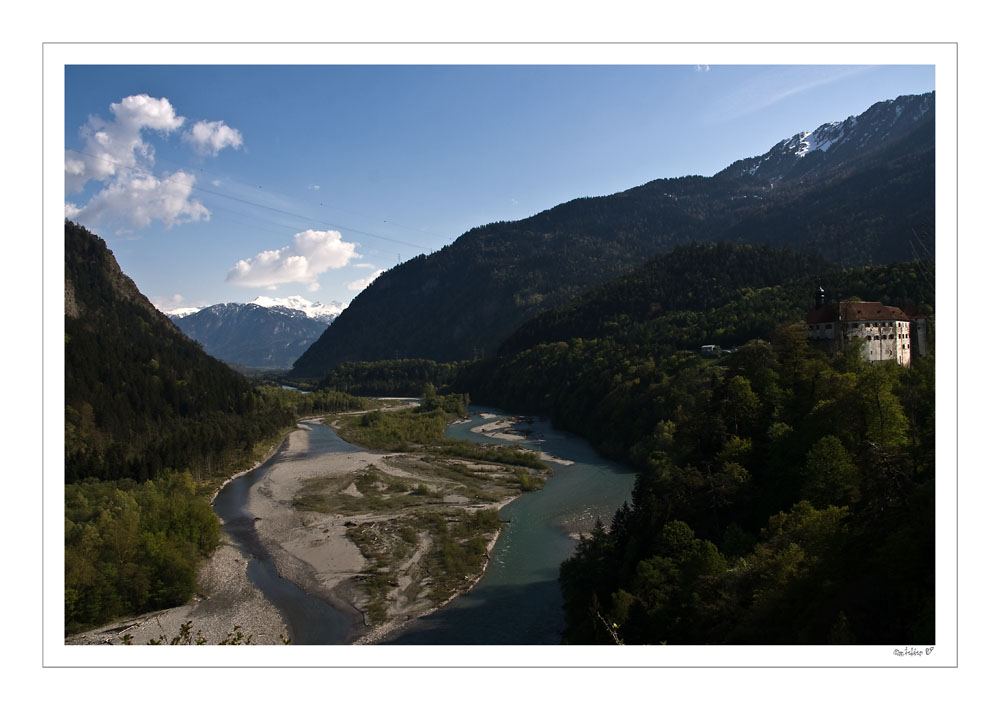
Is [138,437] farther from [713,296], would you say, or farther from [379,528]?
[713,296]

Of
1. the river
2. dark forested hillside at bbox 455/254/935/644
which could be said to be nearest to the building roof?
dark forested hillside at bbox 455/254/935/644

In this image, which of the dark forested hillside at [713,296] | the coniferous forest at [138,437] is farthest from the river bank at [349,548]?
the dark forested hillside at [713,296]

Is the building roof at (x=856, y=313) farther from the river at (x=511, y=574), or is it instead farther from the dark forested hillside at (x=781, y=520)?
the river at (x=511, y=574)

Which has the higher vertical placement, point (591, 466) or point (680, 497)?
point (680, 497)

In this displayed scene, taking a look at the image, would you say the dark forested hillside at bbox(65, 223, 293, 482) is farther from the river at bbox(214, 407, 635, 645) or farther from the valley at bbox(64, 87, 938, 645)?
the river at bbox(214, 407, 635, 645)
